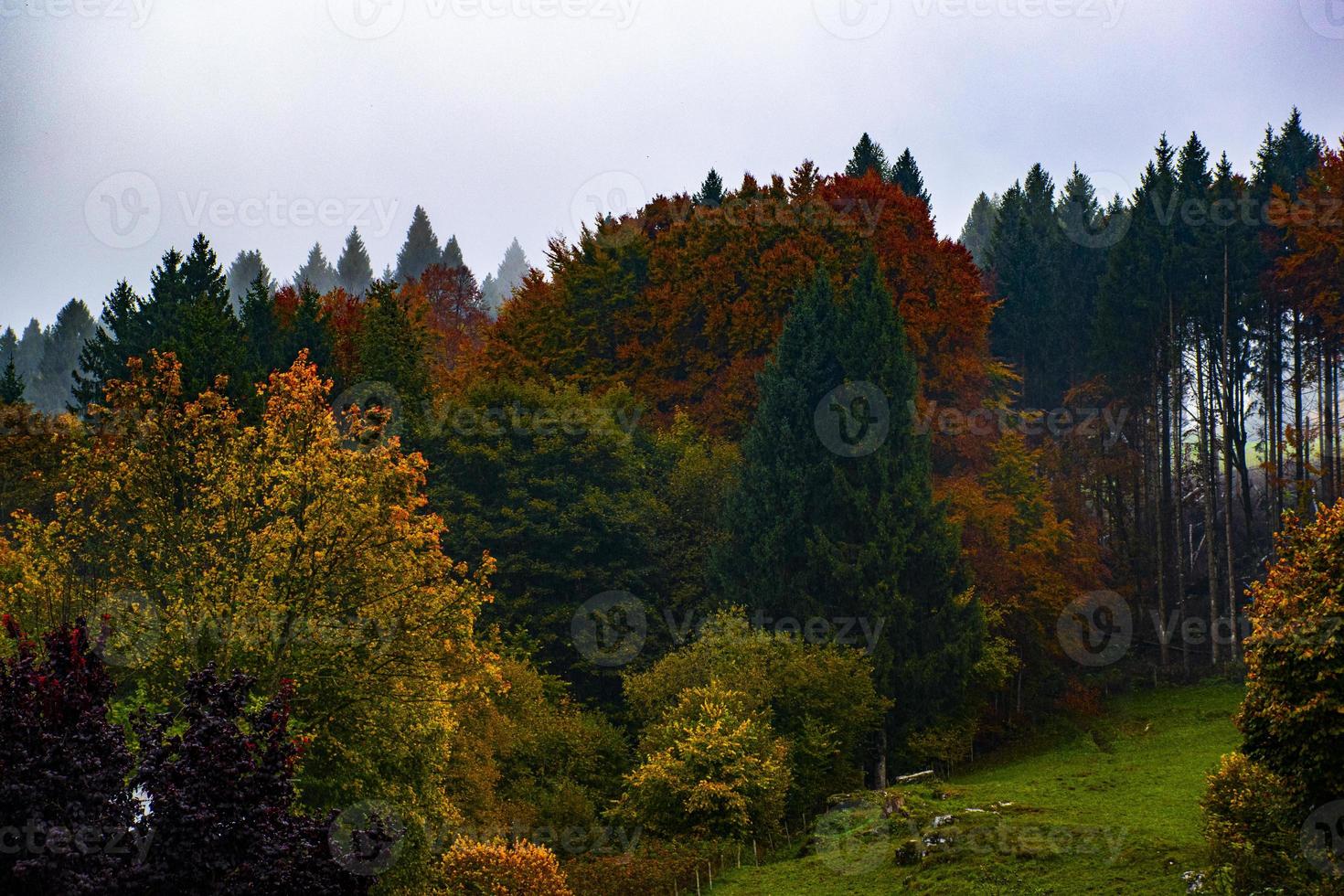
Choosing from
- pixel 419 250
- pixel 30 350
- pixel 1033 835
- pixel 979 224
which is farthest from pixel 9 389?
pixel 30 350

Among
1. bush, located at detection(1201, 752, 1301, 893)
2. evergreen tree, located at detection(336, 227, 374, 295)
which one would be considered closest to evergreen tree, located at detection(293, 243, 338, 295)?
evergreen tree, located at detection(336, 227, 374, 295)

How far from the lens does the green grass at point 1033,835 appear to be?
73.5 feet

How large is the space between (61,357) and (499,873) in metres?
150

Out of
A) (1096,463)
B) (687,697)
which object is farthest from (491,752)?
→ (1096,463)

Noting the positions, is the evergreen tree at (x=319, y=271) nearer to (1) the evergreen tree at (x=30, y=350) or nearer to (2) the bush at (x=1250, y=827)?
(1) the evergreen tree at (x=30, y=350)

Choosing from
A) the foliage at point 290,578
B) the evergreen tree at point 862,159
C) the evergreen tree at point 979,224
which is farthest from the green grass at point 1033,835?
the evergreen tree at point 979,224

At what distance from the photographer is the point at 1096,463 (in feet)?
179

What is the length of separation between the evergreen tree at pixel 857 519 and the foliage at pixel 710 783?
8.95m

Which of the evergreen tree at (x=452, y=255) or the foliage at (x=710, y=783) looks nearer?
the foliage at (x=710, y=783)

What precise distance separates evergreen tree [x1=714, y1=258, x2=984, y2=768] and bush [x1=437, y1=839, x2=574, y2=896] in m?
17.8

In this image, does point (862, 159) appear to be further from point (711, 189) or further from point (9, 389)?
point (9, 389)

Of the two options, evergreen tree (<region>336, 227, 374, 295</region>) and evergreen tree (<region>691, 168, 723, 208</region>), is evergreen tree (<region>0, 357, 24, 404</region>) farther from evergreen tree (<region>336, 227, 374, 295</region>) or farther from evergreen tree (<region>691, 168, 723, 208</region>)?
evergreen tree (<region>336, 227, 374, 295</region>)

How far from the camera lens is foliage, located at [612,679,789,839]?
29.2 m

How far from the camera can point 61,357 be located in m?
153
